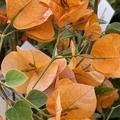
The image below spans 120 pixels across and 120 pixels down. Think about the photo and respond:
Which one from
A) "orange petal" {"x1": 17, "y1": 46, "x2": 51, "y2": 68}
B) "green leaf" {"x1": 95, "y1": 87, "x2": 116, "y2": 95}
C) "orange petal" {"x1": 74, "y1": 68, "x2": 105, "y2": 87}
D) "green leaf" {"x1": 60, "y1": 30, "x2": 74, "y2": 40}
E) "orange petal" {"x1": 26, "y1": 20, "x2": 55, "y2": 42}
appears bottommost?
"green leaf" {"x1": 95, "y1": 87, "x2": 116, "y2": 95}

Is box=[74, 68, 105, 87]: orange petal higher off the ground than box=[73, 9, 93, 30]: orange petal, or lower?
lower

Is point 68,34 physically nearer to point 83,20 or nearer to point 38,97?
point 83,20

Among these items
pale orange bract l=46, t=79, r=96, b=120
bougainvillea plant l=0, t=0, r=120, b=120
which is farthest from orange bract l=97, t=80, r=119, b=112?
pale orange bract l=46, t=79, r=96, b=120

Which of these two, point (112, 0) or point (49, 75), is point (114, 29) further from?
point (112, 0)

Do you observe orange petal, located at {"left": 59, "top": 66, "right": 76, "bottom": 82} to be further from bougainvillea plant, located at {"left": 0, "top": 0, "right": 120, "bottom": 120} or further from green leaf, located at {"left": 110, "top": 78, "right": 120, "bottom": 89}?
green leaf, located at {"left": 110, "top": 78, "right": 120, "bottom": 89}

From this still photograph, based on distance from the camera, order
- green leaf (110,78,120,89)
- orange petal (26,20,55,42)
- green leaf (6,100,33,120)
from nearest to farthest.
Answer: green leaf (6,100,33,120), orange petal (26,20,55,42), green leaf (110,78,120,89)

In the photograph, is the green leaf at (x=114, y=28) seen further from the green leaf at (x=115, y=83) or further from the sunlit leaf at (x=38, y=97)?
the sunlit leaf at (x=38, y=97)

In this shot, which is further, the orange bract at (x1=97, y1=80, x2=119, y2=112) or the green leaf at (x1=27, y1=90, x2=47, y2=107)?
the orange bract at (x1=97, y1=80, x2=119, y2=112)
